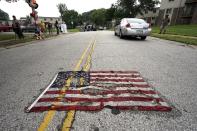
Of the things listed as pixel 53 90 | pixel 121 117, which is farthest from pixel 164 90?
pixel 53 90

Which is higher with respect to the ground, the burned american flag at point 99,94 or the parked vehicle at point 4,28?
the burned american flag at point 99,94

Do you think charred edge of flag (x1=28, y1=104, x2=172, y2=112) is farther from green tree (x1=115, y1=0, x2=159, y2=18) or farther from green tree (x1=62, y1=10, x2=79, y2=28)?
green tree (x1=62, y1=10, x2=79, y2=28)

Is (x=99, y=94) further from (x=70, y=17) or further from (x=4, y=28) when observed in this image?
(x=70, y=17)

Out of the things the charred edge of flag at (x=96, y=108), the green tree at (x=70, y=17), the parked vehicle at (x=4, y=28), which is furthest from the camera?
the green tree at (x=70, y=17)

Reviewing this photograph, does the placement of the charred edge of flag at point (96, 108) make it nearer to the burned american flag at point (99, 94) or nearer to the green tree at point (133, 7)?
the burned american flag at point (99, 94)

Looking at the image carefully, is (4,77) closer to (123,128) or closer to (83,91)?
(83,91)

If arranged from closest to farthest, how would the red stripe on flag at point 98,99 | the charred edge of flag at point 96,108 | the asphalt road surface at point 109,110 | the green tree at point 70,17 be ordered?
the asphalt road surface at point 109,110, the charred edge of flag at point 96,108, the red stripe on flag at point 98,99, the green tree at point 70,17

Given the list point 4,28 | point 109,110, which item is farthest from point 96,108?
point 4,28

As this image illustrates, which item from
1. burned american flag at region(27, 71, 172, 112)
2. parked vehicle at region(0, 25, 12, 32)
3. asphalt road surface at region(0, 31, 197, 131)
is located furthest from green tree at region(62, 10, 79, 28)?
burned american flag at region(27, 71, 172, 112)

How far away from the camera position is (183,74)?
174 inches

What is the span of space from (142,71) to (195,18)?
33520 mm

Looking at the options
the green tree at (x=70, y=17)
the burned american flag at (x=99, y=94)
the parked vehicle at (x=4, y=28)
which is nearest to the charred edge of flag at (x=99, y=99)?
the burned american flag at (x=99, y=94)

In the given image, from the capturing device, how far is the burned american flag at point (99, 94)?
2746mm

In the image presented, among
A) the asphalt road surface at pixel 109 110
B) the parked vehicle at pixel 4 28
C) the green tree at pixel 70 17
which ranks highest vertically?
the green tree at pixel 70 17
